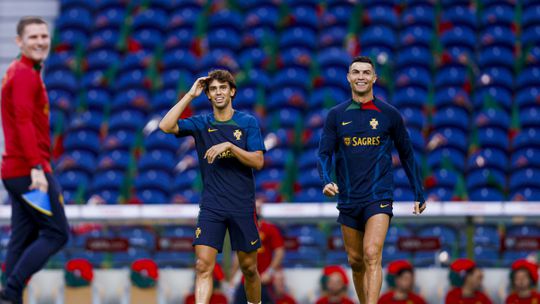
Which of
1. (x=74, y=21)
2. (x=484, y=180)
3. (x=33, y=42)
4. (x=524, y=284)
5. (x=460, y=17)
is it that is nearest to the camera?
(x=33, y=42)

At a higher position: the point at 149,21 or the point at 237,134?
the point at 149,21

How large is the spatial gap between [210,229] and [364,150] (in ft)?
4.20

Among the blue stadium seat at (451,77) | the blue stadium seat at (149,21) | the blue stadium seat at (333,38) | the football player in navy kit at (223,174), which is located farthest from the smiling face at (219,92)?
the blue stadium seat at (149,21)

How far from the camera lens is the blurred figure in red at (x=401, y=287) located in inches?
401

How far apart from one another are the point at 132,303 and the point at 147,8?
9.39 m

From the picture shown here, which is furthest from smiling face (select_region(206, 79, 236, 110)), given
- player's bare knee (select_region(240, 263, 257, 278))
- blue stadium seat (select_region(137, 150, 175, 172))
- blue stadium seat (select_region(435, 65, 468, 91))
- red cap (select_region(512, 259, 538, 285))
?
blue stadium seat (select_region(435, 65, 468, 91))

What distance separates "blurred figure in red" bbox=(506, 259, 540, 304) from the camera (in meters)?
10.0

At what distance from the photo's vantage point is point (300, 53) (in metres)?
17.3

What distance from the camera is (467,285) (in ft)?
33.1

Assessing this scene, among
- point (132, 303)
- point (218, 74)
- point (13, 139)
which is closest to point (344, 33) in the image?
point (132, 303)

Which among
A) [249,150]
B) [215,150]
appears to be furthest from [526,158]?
[215,150]

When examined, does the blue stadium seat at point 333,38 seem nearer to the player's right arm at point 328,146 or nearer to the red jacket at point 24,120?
the player's right arm at point 328,146

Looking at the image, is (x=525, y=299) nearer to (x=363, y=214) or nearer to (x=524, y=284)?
(x=524, y=284)

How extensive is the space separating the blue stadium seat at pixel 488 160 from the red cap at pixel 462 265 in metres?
4.56
